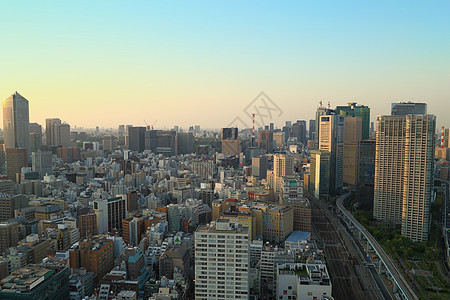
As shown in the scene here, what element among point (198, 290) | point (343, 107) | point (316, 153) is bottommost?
point (198, 290)

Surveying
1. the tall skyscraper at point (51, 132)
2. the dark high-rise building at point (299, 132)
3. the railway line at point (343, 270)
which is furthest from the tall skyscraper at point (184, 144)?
the railway line at point (343, 270)

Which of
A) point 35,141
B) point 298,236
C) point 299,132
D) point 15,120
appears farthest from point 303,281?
point 299,132

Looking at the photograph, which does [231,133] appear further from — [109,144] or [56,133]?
[56,133]

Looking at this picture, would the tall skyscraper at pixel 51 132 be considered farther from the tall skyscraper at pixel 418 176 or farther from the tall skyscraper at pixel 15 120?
the tall skyscraper at pixel 418 176

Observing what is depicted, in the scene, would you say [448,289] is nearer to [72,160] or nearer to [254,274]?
[254,274]

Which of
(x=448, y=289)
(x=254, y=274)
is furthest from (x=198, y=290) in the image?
Answer: (x=448, y=289)

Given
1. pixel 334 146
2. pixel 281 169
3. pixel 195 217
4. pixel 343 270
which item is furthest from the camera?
pixel 334 146
